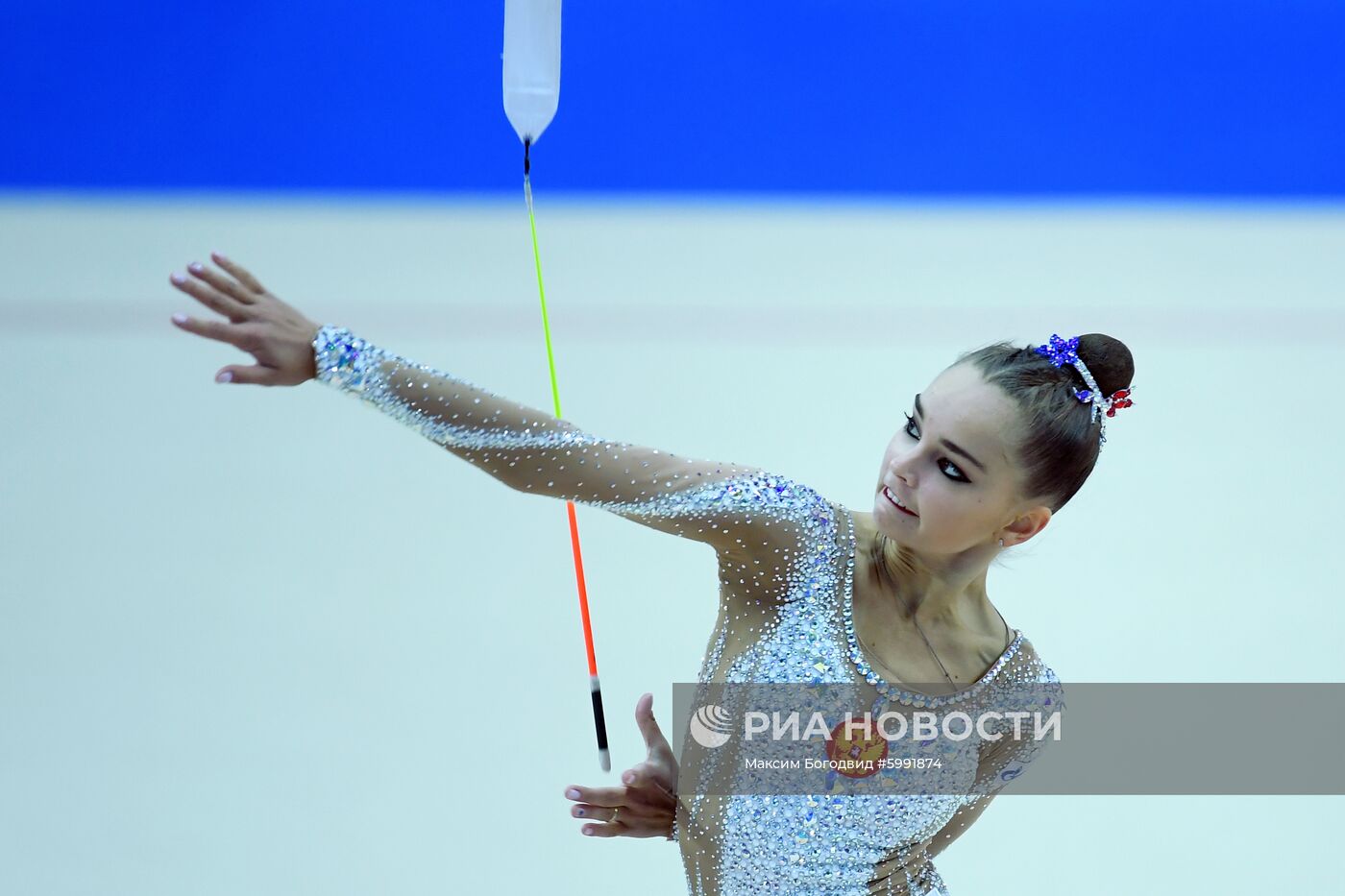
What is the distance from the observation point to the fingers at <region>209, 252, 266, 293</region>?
1270 mm

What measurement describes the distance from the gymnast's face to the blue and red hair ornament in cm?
9

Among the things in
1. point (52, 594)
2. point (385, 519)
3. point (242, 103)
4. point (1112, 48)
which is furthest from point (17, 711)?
point (1112, 48)

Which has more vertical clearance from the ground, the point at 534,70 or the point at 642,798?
the point at 534,70

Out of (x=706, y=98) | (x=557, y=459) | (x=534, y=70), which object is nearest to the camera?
(x=557, y=459)

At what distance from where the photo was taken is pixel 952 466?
4.79 feet

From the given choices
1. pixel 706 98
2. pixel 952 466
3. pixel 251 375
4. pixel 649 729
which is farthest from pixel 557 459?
pixel 706 98

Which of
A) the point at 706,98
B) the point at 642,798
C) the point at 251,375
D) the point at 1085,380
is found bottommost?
the point at 642,798

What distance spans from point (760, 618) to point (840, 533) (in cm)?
12

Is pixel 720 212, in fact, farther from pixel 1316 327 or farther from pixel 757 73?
pixel 1316 327

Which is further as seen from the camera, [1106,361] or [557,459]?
[1106,361]
